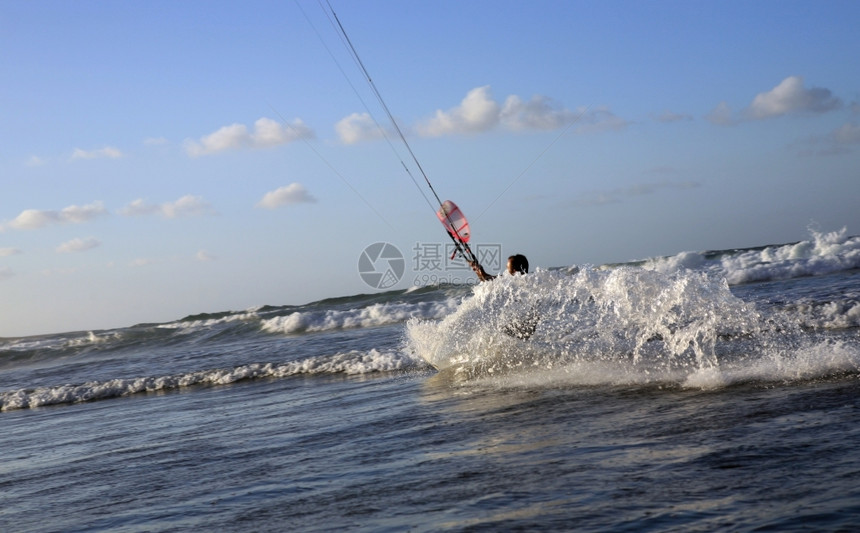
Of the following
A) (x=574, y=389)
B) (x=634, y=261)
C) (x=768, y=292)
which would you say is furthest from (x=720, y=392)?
(x=634, y=261)

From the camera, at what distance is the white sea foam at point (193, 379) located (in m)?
13.0

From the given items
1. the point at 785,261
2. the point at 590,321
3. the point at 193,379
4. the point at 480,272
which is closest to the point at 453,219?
the point at 480,272

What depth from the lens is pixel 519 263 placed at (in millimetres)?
10727

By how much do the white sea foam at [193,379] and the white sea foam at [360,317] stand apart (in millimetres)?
7693

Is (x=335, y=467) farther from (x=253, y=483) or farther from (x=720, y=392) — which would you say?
(x=720, y=392)

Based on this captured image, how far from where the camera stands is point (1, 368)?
22797mm

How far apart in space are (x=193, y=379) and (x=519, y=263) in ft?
21.9

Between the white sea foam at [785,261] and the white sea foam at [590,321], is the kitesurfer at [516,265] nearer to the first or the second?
the white sea foam at [590,321]

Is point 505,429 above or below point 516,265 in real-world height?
below

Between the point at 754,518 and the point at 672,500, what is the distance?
0.45 meters

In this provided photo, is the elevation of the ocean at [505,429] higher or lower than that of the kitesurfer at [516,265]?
lower

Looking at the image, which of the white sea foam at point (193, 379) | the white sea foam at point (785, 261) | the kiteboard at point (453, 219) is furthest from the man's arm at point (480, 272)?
the white sea foam at point (785, 261)

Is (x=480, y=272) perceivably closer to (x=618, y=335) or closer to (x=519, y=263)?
Result: (x=519, y=263)

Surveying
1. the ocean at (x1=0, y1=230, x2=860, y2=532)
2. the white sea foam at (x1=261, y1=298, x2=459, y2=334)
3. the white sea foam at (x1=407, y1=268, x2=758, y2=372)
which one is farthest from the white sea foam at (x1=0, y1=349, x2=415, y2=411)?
the white sea foam at (x1=261, y1=298, x2=459, y2=334)
